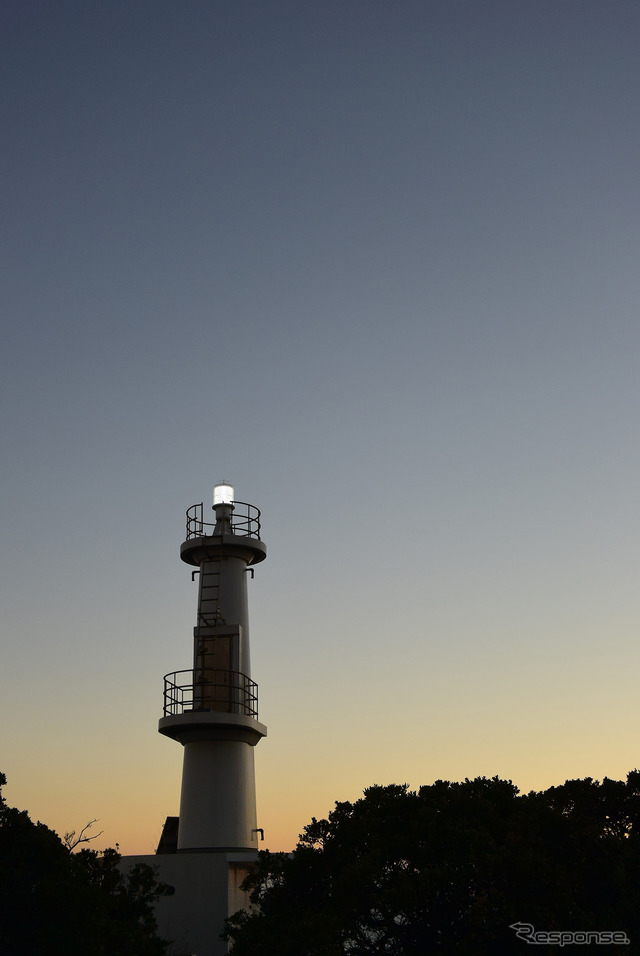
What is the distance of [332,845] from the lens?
64.9ft

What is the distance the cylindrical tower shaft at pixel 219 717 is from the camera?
92.3ft

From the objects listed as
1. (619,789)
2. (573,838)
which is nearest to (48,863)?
(573,838)

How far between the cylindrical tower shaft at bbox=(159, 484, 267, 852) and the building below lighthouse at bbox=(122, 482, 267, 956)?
3 centimetres

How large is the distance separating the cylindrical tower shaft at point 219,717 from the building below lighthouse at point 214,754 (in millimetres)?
30

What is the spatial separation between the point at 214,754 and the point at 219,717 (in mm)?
1565

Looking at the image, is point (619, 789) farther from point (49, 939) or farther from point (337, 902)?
point (49, 939)

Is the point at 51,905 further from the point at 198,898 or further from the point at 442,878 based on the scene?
the point at 198,898

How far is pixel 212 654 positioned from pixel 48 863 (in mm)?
11345

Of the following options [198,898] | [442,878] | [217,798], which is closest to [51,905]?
[442,878]

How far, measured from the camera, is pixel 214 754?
28.7 metres

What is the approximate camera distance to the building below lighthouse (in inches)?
1030

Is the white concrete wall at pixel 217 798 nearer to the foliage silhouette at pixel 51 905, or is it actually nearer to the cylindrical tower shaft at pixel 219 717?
the cylindrical tower shaft at pixel 219 717

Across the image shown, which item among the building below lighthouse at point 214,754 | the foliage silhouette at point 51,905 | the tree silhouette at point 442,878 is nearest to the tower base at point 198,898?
the building below lighthouse at point 214,754

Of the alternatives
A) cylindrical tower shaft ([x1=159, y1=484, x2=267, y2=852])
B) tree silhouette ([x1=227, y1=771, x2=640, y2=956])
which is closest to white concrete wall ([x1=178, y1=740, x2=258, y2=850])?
cylindrical tower shaft ([x1=159, y1=484, x2=267, y2=852])
